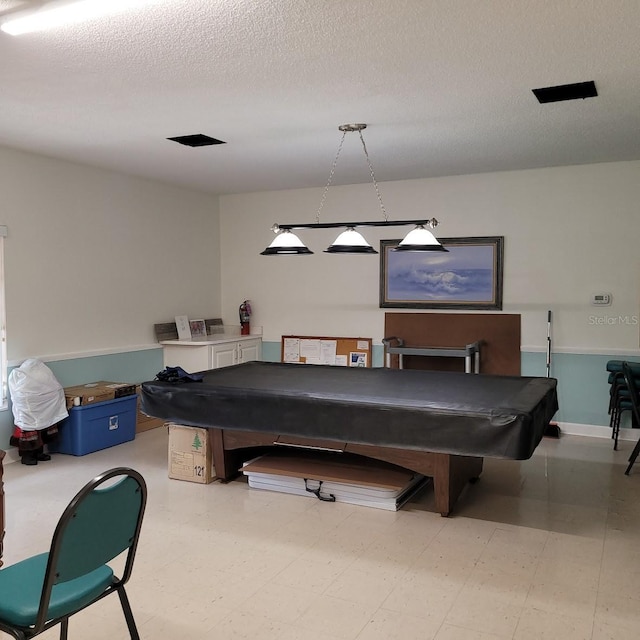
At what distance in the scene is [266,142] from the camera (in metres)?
4.94

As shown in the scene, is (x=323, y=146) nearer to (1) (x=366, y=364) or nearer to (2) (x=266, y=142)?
(2) (x=266, y=142)

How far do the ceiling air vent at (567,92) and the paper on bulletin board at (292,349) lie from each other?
13.7 ft

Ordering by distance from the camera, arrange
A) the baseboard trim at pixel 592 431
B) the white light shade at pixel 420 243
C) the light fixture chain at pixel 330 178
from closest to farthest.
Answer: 1. the white light shade at pixel 420 243
2. the light fixture chain at pixel 330 178
3. the baseboard trim at pixel 592 431

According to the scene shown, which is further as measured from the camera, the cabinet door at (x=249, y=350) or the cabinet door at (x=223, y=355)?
the cabinet door at (x=249, y=350)

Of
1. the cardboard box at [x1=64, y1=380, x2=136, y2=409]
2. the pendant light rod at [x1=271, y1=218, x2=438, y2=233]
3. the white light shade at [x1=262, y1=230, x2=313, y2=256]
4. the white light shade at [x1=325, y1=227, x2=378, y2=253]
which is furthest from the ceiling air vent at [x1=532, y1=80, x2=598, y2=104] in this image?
the cardboard box at [x1=64, y1=380, x2=136, y2=409]

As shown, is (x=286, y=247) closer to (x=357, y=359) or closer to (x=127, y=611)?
(x=127, y=611)

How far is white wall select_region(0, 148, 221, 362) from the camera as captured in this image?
5266 mm

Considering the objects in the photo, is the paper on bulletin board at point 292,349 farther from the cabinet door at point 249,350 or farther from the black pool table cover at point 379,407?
the black pool table cover at point 379,407

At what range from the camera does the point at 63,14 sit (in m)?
2.64

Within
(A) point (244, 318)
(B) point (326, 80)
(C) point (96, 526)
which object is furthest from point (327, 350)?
(C) point (96, 526)

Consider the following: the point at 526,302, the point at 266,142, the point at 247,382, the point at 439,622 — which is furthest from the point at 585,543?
the point at 266,142

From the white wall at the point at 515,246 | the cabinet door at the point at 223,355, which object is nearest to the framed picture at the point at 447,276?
the white wall at the point at 515,246

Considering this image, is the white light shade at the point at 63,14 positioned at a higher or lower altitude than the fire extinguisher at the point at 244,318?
higher

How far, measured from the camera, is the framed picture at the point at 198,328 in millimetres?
7175
